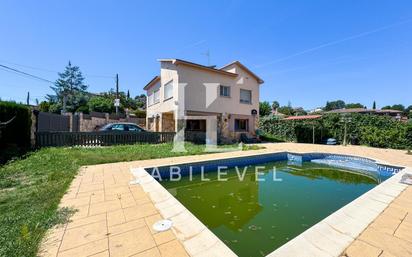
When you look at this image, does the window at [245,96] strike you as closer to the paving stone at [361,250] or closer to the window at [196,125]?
the window at [196,125]

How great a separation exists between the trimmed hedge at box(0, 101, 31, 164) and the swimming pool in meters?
6.82

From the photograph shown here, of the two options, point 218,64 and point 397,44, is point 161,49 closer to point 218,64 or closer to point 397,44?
point 218,64

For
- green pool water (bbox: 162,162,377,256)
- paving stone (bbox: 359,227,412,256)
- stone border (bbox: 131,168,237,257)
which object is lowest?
green pool water (bbox: 162,162,377,256)

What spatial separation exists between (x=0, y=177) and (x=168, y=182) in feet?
15.3

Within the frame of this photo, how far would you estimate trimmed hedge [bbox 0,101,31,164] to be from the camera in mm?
8126

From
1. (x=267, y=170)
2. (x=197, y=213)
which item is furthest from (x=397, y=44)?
(x=197, y=213)

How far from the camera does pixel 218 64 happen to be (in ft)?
56.5

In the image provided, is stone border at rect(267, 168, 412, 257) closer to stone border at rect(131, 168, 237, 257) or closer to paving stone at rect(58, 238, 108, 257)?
stone border at rect(131, 168, 237, 257)

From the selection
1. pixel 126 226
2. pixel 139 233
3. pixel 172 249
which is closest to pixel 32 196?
pixel 126 226

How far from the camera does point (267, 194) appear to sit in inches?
214

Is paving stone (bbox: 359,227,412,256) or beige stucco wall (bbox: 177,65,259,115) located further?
beige stucco wall (bbox: 177,65,259,115)

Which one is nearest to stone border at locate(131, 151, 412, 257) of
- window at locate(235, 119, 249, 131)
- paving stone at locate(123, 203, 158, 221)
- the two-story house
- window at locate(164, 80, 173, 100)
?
paving stone at locate(123, 203, 158, 221)

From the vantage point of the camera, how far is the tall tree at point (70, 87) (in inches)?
1521

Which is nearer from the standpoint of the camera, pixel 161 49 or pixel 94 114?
pixel 161 49
